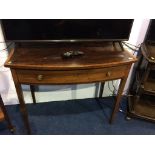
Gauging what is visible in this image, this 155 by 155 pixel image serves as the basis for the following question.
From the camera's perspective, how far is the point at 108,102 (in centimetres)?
184

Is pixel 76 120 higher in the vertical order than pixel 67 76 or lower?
lower

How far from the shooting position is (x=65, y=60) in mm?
1099

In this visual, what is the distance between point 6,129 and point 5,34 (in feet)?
2.69

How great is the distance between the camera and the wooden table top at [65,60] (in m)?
1.03

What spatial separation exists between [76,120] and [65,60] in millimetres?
732

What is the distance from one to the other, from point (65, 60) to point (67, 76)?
10 cm

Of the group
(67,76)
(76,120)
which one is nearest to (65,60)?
(67,76)

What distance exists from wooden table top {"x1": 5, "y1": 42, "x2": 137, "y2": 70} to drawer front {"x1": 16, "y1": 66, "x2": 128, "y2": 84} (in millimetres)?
51

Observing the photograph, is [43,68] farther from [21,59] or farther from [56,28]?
[56,28]

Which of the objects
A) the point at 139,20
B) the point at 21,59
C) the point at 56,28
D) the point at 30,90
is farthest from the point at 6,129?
the point at 139,20

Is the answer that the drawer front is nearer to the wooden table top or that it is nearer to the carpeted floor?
the wooden table top

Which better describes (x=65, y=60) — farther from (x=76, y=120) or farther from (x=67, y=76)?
(x=76, y=120)

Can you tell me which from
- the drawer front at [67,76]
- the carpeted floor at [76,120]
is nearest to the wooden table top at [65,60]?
the drawer front at [67,76]

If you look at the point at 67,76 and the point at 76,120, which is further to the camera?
the point at 76,120
